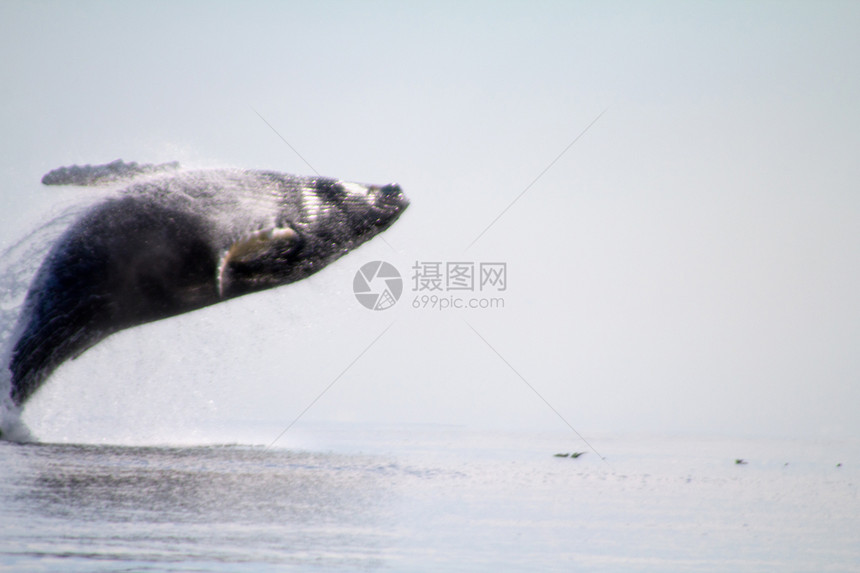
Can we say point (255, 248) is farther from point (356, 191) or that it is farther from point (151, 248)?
point (356, 191)

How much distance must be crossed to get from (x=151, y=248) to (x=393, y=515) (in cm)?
383

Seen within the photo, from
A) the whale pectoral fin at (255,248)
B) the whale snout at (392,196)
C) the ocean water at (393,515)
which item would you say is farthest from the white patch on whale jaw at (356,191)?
the ocean water at (393,515)

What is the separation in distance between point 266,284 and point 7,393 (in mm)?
3149

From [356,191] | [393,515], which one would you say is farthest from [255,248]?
[393,515]

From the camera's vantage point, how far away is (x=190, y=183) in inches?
323

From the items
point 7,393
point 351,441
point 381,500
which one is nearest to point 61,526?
point 381,500

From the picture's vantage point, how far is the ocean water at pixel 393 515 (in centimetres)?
509

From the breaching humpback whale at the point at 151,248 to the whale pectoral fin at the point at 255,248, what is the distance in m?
0.02

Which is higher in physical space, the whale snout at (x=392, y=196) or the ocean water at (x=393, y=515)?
the whale snout at (x=392, y=196)

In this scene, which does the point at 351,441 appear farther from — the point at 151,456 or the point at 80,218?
the point at 80,218

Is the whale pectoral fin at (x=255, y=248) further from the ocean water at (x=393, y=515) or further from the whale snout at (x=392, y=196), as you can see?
the ocean water at (x=393, y=515)

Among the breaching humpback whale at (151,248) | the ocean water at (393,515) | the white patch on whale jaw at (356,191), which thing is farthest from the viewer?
the white patch on whale jaw at (356,191)

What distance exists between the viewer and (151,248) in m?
8.17

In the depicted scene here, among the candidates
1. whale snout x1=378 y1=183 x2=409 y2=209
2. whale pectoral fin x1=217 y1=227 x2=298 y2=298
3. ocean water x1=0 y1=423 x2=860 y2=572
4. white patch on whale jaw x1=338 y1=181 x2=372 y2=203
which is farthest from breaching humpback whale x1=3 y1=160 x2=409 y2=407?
ocean water x1=0 y1=423 x2=860 y2=572
